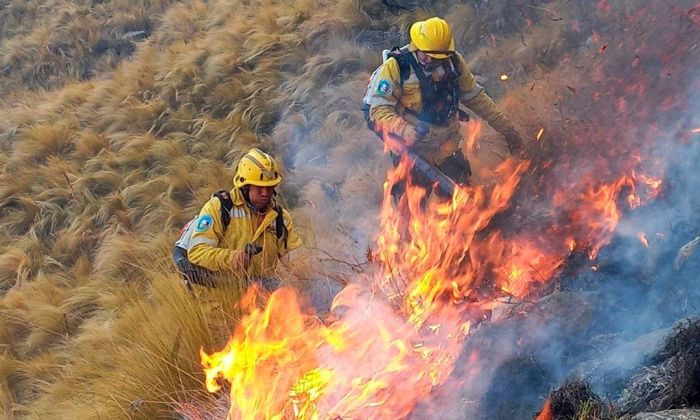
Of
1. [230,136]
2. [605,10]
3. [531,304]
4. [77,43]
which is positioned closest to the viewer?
[531,304]

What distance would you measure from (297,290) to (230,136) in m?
5.03

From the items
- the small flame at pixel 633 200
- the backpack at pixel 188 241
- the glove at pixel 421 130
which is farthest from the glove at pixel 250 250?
the small flame at pixel 633 200

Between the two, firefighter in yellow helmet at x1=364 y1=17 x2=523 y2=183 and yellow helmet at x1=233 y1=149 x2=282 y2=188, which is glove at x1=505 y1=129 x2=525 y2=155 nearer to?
firefighter in yellow helmet at x1=364 y1=17 x2=523 y2=183

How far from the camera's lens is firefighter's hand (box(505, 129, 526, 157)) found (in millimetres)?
5273

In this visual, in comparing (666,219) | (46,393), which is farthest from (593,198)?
(46,393)

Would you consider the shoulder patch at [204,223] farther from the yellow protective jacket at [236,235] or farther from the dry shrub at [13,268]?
the dry shrub at [13,268]

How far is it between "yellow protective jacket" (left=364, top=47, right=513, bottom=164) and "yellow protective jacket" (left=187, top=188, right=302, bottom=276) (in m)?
1.23

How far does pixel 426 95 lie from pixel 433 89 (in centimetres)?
7

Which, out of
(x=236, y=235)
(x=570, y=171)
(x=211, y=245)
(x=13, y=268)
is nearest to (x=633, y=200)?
(x=570, y=171)

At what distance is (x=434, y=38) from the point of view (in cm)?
492

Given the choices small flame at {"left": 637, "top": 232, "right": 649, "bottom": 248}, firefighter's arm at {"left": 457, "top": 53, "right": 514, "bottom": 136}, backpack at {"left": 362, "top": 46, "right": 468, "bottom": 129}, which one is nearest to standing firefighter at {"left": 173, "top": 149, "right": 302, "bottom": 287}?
backpack at {"left": 362, "top": 46, "right": 468, "bottom": 129}

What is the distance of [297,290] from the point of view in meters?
4.11

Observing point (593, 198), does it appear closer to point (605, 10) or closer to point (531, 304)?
point (531, 304)

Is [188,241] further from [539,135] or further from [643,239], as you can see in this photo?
[539,135]
